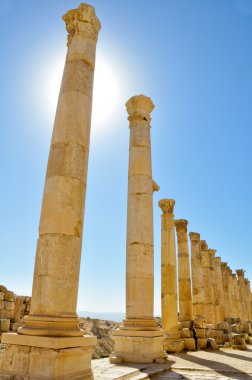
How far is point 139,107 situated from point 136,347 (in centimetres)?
1238

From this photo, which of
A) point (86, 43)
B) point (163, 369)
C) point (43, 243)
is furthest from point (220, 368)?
point (86, 43)

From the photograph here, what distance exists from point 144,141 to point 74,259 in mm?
10175

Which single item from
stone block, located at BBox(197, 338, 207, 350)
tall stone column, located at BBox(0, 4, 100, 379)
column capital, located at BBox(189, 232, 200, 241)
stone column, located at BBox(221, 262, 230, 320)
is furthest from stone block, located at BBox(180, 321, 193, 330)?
stone column, located at BBox(221, 262, 230, 320)

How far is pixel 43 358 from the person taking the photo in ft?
24.7

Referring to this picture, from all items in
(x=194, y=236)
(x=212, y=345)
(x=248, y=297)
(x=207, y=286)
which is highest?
(x=194, y=236)

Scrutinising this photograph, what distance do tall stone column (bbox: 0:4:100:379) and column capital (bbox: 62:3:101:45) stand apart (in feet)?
0.80

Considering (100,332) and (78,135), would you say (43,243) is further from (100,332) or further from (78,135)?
(100,332)

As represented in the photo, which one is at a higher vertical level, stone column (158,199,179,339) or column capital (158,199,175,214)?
column capital (158,199,175,214)

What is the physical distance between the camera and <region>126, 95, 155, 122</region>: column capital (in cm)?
1850

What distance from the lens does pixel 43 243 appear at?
360 inches

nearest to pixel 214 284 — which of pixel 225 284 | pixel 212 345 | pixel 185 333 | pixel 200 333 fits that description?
pixel 225 284

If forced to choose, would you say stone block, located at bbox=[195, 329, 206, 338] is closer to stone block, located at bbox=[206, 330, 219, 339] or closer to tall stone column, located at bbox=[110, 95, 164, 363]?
stone block, located at bbox=[206, 330, 219, 339]

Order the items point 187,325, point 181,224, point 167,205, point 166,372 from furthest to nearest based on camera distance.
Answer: point 181,224 < point 167,205 < point 187,325 < point 166,372

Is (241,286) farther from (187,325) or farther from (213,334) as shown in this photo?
(187,325)
